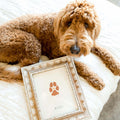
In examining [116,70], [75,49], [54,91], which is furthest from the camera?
[116,70]

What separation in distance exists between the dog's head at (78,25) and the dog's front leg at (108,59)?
1.04 feet

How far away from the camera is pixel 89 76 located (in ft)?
4.56

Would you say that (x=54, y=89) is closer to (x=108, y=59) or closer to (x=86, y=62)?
(x=86, y=62)

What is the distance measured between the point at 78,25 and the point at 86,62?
1.41 ft

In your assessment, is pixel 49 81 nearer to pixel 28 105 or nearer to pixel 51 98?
pixel 51 98

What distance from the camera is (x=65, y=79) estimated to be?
1359 mm

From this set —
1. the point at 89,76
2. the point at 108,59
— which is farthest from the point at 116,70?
the point at 89,76

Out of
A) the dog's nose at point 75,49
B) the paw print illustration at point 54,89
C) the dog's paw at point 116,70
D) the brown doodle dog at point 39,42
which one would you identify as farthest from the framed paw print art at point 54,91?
the dog's paw at point 116,70

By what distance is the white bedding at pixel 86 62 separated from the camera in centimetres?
130

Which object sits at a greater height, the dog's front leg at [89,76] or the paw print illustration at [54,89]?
the dog's front leg at [89,76]

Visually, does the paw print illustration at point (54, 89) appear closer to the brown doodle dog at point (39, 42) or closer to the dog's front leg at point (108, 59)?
the brown doodle dog at point (39, 42)

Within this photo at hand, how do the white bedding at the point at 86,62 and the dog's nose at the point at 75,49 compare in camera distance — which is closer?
the dog's nose at the point at 75,49

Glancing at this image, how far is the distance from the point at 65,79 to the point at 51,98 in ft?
0.66

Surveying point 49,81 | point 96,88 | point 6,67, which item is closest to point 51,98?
point 49,81
